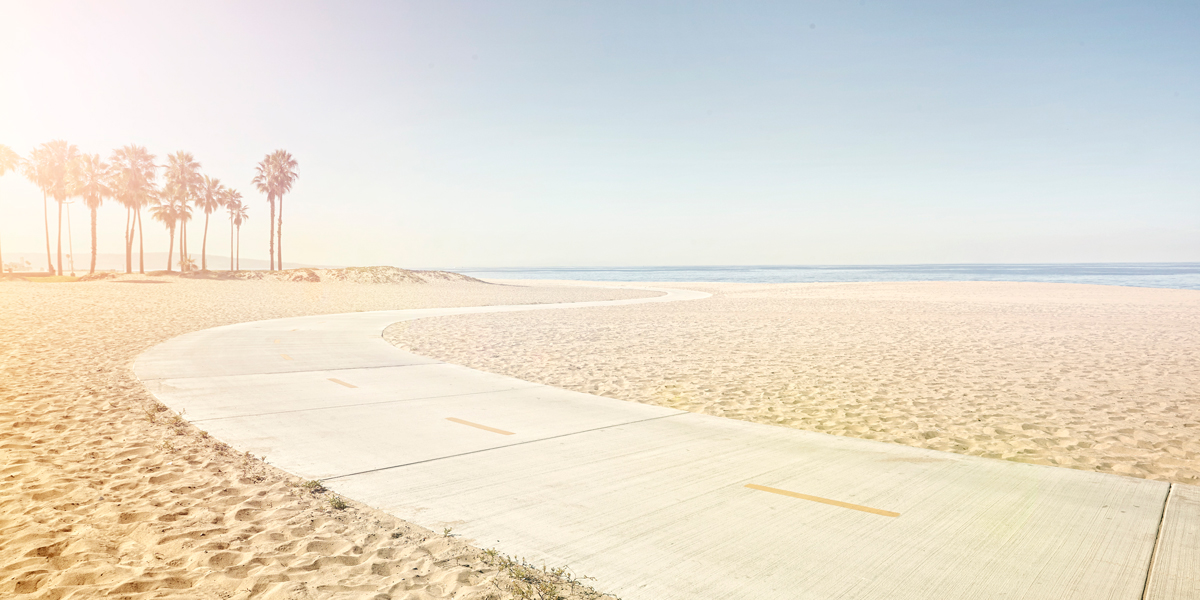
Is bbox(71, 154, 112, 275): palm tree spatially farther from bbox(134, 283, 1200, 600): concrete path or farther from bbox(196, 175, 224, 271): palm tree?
bbox(134, 283, 1200, 600): concrete path

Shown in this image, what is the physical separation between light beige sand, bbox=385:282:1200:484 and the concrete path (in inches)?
45.4

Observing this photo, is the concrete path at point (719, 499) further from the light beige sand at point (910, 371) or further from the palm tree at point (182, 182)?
the palm tree at point (182, 182)

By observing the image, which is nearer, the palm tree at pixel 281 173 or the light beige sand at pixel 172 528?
the light beige sand at pixel 172 528

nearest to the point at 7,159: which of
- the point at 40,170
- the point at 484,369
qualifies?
the point at 40,170

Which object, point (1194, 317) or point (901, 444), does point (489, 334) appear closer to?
point (901, 444)

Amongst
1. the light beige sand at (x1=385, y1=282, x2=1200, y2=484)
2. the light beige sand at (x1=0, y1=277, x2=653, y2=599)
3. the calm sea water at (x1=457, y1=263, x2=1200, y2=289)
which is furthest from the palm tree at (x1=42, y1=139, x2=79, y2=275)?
the light beige sand at (x1=0, y1=277, x2=653, y2=599)

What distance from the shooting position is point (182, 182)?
7462 centimetres

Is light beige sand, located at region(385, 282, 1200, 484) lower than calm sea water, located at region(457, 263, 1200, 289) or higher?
lower

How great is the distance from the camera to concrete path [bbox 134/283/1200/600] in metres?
3.95

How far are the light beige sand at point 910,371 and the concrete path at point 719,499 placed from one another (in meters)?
1.15

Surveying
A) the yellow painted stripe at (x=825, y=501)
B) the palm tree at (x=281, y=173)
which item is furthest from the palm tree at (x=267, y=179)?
the yellow painted stripe at (x=825, y=501)

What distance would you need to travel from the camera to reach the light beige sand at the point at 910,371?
7.65 m

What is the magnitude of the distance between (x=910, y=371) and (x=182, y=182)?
8383cm

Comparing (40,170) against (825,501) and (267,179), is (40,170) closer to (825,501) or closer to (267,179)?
(267,179)
